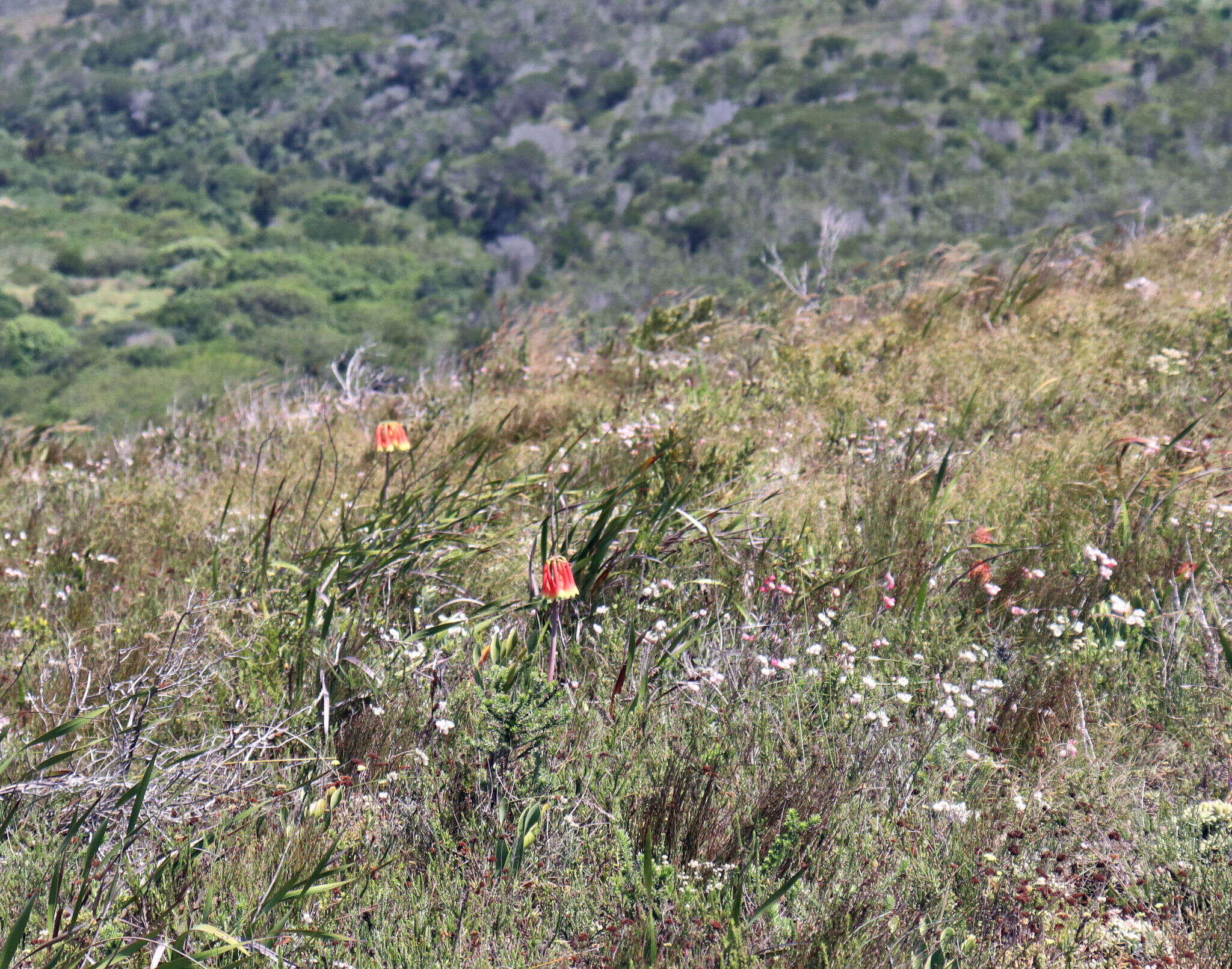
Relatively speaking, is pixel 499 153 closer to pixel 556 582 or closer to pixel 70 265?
pixel 70 265

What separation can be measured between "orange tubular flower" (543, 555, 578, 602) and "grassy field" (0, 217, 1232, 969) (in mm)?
100

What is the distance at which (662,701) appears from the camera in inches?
91.0

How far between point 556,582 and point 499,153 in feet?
402

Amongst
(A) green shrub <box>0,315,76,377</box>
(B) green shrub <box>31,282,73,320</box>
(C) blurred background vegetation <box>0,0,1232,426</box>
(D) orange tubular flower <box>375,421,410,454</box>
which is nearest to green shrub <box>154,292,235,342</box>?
(C) blurred background vegetation <box>0,0,1232,426</box>

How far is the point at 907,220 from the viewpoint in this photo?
230 ft

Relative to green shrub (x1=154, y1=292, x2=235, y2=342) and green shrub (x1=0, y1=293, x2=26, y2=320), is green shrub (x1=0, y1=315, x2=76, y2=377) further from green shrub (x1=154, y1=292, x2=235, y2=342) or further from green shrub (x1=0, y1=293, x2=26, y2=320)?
green shrub (x1=154, y1=292, x2=235, y2=342)

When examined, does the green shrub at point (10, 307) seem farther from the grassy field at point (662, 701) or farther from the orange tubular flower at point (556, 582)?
the orange tubular flower at point (556, 582)

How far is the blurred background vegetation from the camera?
73.2 metres

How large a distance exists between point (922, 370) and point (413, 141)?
5405 inches

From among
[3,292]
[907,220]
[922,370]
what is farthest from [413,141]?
[922,370]

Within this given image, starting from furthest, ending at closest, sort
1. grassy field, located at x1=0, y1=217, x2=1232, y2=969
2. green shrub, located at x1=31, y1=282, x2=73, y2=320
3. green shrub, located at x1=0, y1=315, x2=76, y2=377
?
green shrub, located at x1=31, y1=282, x2=73, y2=320 → green shrub, located at x1=0, y1=315, x2=76, y2=377 → grassy field, located at x1=0, y1=217, x2=1232, y2=969

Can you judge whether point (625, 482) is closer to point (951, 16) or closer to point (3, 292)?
point (3, 292)

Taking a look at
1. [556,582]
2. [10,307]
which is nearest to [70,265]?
[10,307]

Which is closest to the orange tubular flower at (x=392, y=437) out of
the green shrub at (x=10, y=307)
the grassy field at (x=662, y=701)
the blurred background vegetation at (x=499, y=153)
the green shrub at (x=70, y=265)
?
the grassy field at (x=662, y=701)
